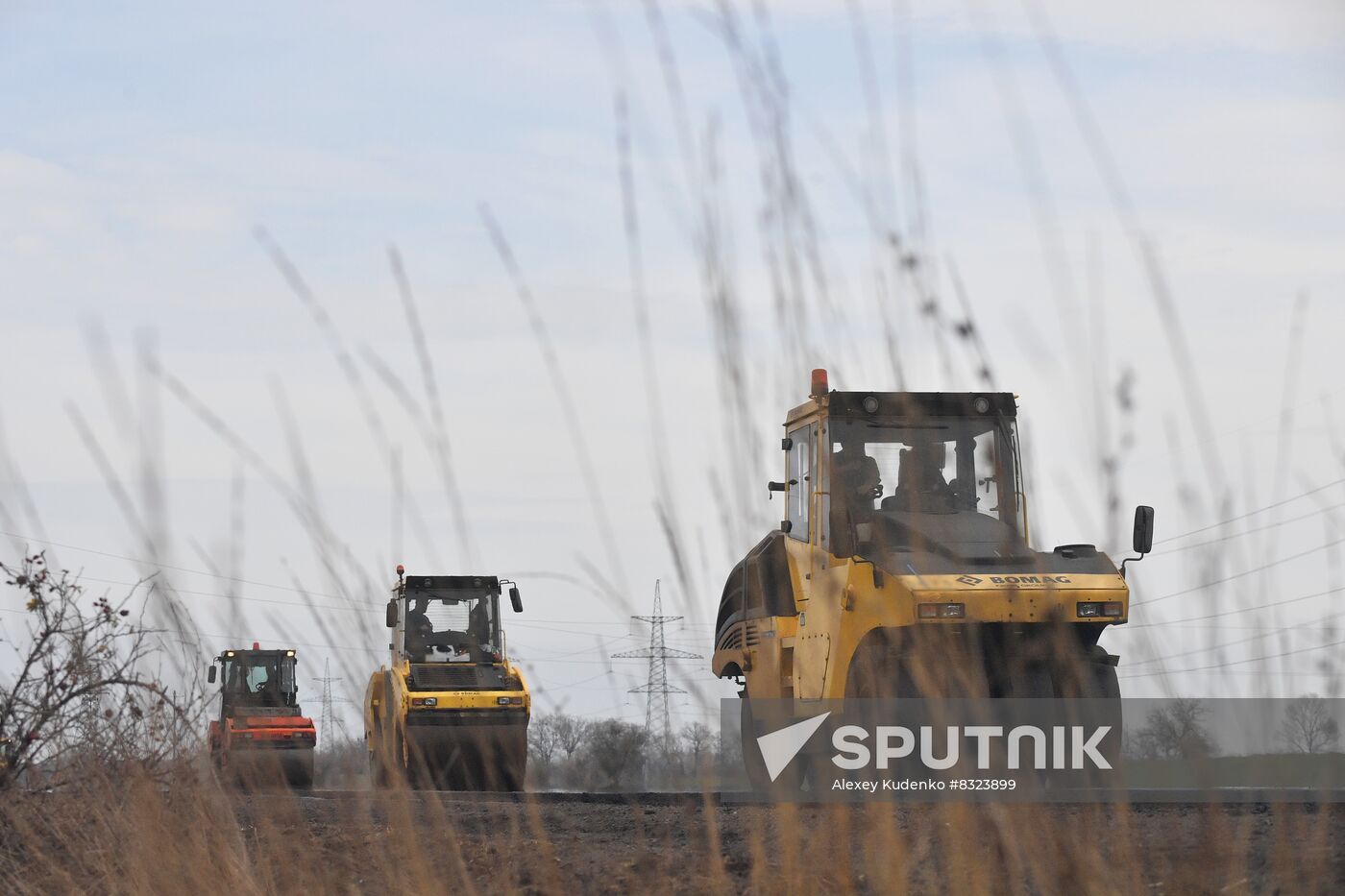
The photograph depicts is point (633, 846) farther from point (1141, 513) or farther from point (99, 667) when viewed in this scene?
point (1141, 513)

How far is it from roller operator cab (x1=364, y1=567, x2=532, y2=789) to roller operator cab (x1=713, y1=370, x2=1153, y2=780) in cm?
737

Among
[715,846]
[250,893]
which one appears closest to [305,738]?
[250,893]

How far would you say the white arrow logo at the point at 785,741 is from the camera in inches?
272

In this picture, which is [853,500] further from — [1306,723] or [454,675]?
[454,675]

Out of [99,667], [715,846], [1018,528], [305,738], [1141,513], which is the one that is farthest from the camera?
[305,738]

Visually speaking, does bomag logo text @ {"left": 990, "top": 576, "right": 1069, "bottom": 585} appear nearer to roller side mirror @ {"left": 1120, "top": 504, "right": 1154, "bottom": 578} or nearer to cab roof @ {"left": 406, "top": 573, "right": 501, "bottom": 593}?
roller side mirror @ {"left": 1120, "top": 504, "right": 1154, "bottom": 578}

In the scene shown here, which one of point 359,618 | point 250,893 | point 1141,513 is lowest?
point 250,893

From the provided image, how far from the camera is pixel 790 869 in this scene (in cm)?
288

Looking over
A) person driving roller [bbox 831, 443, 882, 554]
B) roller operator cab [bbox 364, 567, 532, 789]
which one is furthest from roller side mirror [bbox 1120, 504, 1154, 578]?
roller operator cab [bbox 364, 567, 532, 789]

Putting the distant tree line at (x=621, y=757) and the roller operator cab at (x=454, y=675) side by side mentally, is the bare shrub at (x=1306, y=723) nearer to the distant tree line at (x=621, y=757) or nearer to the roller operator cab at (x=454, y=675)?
the distant tree line at (x=621, y=757)

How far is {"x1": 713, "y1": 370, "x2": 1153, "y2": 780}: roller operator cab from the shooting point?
7094 mm

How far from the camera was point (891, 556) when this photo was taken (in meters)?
7.75

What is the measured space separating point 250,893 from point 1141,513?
5.02 meters

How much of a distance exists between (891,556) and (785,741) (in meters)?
1.20
